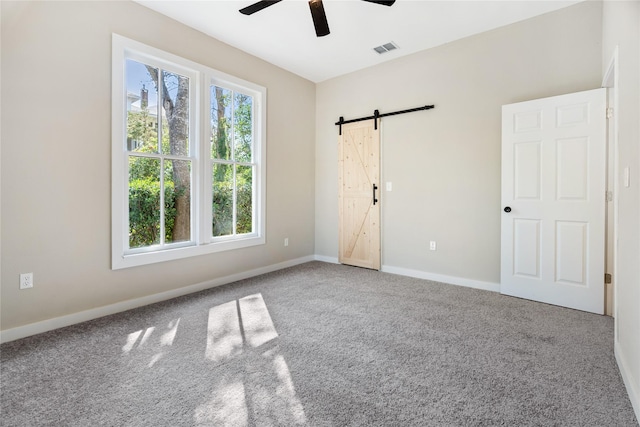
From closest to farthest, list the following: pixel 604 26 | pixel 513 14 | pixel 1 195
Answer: pixel 1 195
pixel 604 26
pixel 513 14

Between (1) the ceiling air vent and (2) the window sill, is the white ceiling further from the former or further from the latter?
(2) the window sill

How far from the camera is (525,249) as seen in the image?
3236 millimetres

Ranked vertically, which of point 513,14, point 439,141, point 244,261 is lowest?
point 244,261

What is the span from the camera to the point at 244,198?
417cm

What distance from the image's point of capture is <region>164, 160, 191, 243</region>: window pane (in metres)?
3.31

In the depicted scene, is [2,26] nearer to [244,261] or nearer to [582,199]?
[244,261]

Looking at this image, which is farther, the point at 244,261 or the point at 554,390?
the point at 244,261

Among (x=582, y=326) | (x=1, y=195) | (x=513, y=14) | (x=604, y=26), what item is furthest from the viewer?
(x=513, y=14)

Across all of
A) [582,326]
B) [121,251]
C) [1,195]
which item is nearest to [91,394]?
[121,251]

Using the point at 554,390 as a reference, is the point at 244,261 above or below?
above

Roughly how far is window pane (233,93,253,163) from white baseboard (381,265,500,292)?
257 centimetres

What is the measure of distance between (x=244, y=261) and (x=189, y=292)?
83cm

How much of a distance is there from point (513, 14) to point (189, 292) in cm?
466

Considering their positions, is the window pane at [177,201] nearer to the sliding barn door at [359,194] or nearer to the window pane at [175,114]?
the window pane at [175,114]
